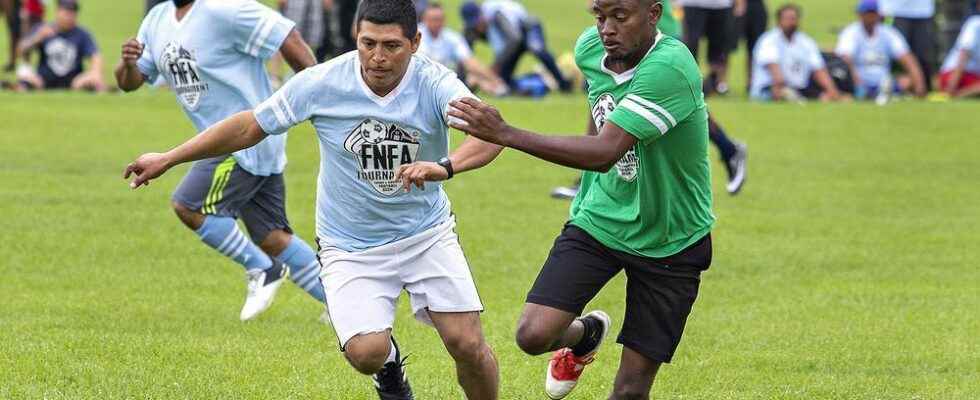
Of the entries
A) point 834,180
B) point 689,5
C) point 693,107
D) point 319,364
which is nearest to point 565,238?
point 693,107

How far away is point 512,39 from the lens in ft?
72.8

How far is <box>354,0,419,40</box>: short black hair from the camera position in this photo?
6.14 meters

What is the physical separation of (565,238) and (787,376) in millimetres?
1958

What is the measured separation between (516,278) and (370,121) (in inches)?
192

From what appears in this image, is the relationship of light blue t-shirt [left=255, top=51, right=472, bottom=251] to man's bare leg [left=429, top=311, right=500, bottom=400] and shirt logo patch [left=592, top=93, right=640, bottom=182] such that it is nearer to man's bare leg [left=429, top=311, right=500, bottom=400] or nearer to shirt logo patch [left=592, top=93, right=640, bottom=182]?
man's bare leg [left=429, top=311, right=500, bottom=400]

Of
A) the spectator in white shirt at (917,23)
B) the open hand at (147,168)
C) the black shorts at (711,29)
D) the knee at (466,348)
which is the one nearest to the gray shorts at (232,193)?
the open hand at (147,168)

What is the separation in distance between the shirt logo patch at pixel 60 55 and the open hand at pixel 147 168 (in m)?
15.7

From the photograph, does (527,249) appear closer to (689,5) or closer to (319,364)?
(319,364)

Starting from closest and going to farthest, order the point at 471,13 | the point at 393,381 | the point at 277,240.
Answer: the point at 393,381, the point at 277,240, the point at 471,13

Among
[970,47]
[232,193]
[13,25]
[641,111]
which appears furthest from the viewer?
[13,25]

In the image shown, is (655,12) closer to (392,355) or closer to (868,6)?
(392,355)

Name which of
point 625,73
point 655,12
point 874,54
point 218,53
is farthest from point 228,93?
point 874,54

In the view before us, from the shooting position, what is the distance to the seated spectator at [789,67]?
69.8ft

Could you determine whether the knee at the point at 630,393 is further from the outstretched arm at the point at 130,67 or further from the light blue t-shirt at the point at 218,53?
the outstretched arm at the point at 130,67
